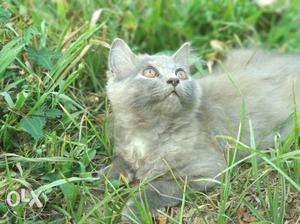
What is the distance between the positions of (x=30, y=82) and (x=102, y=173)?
74 cm

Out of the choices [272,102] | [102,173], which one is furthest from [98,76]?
[272,102]

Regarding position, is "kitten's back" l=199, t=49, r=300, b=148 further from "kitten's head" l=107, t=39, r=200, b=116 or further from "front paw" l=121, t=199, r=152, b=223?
"front paw" l=121, t=199, r=152, b=223

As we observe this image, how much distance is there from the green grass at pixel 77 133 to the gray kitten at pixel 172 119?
0.12 metres

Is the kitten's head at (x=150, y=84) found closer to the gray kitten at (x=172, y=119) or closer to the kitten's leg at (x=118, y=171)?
the gray kitten at (x=172, y=119)

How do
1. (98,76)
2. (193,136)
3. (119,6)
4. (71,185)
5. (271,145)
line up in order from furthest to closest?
(119,6) < (98,76) < (271,145) < (193,136) < (71,185)


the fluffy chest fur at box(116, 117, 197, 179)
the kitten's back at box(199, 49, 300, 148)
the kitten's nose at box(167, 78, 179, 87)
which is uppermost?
the kitten's nose at box(167, 78, 179, 87)

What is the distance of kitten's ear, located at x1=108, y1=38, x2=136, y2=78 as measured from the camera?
3434 millimetres

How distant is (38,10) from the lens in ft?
14.3

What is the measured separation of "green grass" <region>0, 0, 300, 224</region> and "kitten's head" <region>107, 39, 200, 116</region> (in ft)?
0.86

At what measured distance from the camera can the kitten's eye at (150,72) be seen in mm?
3268

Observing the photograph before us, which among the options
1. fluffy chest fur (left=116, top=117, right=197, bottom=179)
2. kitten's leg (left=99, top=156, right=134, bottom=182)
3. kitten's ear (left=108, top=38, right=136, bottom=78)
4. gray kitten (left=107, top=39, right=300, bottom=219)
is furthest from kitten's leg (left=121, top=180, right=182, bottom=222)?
kitten's ear (left=108, top=38, right=136, bottom=78)

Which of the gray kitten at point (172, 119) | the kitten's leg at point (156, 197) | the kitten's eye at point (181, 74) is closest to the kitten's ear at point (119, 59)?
the gray kitten at point (172, 119)

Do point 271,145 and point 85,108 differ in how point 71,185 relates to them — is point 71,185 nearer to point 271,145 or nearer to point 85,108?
point 85,108

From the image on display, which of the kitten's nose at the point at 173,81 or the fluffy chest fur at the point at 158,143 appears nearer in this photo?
the kitten's nose at the point at 173,81
